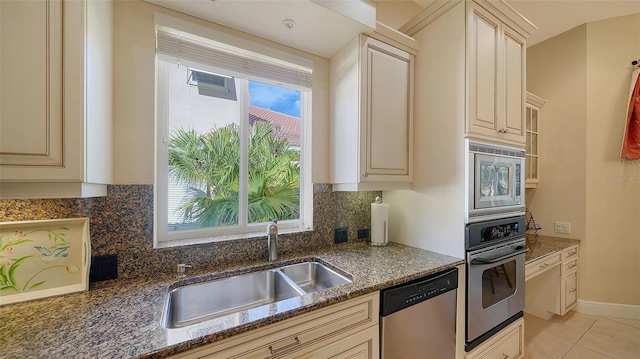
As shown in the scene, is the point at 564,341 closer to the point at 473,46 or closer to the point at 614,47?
the point at 473,46

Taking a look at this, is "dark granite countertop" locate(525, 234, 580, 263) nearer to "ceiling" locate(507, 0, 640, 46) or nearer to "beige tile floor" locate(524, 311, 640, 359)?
"beige tile floor" locate(524, 311, 640, 359)

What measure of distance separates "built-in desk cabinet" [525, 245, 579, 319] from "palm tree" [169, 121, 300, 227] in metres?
2.37

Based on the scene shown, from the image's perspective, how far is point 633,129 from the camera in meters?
2.29

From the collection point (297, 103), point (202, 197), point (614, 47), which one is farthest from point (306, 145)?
point (614, 47)

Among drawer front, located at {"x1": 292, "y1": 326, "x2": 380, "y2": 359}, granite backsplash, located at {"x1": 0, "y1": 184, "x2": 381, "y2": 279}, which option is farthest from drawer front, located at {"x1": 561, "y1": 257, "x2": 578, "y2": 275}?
granite backsplash, located at {"x1": 0, "y1": 184, "x2": 381, "y2": 279}

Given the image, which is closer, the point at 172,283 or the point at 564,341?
the point at 172,283

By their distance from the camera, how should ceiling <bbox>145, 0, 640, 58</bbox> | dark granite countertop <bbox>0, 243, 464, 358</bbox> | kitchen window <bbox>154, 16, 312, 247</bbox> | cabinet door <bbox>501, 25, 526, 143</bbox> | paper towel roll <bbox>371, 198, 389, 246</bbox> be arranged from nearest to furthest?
1. dark granite countertop <bbox>0, 243, 464, 358</bbox>
2. ceiling <bbox>145, 0, 640, 58</bbox>
3. kitchen window <bbox>154, 16, 312, 247</bbox>
4. cabinet door <bbox>501, 25, 526, 143</bbox>
5. paper towel roll <bbox>371, 198, 389, 246</bbox>

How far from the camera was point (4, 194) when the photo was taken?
0.74 metres

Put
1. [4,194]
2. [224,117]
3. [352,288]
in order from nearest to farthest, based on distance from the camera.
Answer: [4,194] → [352,288] → [224,117]

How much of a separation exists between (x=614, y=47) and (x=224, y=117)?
371 centimetres

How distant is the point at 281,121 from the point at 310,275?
1.06 metres

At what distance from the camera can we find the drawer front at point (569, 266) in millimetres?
2325

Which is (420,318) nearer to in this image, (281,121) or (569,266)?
(281,121)

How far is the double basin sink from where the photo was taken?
114 centimetres
